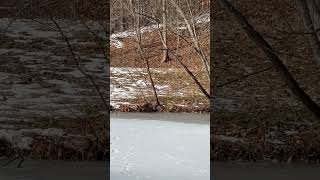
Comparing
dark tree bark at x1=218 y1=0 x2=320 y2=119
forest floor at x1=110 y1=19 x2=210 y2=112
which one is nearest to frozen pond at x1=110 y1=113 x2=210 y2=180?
forest floor at x1=110 y1=19 x2=210 y2=112

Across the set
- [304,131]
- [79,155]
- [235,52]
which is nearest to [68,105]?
[79,155]

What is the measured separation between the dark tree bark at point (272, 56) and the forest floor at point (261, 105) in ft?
6.23

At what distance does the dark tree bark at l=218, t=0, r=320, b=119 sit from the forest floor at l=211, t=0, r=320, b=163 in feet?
6.23

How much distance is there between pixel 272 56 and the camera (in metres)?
2.01

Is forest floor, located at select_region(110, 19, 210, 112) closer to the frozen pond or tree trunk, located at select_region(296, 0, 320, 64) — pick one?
the frozen pond

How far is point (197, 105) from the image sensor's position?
485 inches

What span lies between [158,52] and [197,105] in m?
7.05

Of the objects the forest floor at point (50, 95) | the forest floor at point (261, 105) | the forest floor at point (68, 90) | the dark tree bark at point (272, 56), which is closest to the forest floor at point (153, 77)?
the forest floor at point (68, 90)

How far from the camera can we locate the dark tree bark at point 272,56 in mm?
1963

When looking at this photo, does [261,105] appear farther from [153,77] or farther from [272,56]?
[272,56]

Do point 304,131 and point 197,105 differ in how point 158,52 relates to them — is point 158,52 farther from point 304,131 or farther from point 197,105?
point 304,131

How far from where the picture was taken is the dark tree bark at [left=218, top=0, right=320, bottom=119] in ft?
6.44

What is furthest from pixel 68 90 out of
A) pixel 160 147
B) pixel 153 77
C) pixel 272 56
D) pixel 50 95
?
pixel 272 56

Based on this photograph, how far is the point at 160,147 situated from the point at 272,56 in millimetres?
5993
